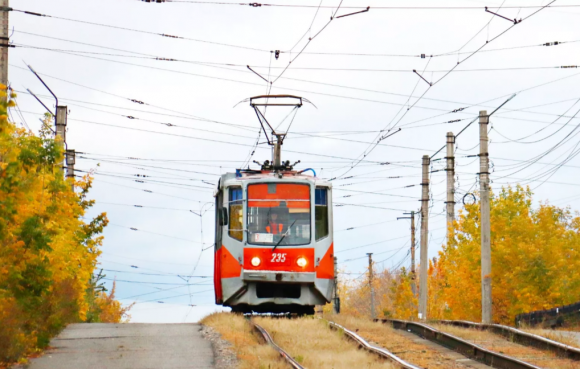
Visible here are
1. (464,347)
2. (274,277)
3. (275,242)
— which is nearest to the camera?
(464,347)

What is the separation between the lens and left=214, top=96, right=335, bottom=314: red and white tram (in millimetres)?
21125

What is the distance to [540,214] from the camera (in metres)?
38.8

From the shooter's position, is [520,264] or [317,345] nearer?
[317,345]

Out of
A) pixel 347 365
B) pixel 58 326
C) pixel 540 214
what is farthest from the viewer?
pixel 540 214

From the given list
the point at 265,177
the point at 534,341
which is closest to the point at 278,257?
the point at 265,177

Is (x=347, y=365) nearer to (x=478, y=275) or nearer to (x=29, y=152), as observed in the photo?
(x=29, y=152)

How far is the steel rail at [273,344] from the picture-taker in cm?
1281

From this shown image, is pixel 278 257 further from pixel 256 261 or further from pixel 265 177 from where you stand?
pixel 265 177

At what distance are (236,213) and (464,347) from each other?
698 centimetres

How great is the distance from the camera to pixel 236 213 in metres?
21.6

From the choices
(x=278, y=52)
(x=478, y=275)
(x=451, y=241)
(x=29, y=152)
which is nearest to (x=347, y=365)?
(x=29, y=152)

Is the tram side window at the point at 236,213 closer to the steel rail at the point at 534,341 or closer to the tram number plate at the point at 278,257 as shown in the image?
the tram number plate at the point at 278,257

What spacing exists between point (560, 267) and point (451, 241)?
1111cm

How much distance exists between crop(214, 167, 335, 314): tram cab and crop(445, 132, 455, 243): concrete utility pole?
22127 mm
